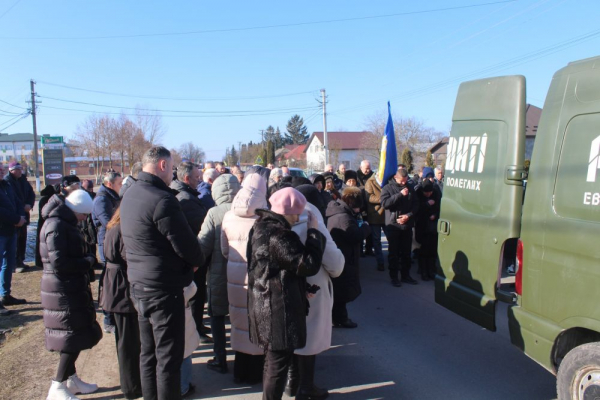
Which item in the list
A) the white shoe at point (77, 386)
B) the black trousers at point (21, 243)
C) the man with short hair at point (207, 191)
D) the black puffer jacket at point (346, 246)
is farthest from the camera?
the black trousers at point (21, 243)

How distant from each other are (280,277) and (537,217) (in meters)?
1.94

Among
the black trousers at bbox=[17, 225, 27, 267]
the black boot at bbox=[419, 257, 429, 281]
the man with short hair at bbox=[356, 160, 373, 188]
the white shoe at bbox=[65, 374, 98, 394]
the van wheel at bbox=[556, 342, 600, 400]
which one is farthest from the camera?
the man with short hair at bbox=[356, 160, 373, 188]

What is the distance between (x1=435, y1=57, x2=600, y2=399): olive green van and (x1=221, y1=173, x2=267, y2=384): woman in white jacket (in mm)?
1991

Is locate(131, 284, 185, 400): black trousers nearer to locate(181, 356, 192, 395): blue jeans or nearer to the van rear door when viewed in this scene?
locate(181, 356, 192, 395): blue jeans

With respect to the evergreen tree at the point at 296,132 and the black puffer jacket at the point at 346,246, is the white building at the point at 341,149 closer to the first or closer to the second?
the evergreen tree at the point at 296,132

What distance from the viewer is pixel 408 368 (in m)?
4.30

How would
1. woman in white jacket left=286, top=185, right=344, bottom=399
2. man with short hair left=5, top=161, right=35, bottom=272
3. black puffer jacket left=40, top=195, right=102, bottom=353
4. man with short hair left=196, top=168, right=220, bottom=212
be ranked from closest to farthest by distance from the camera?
woman in white jacket left=286, top=185, right=344, bottom=399
black puffer jacket left=40, top=195, right=102, bottom=353
man with short hair left=196, top=168, right=220, bottom=212
man with short hair left=5, top=161, right=35, bottom=272

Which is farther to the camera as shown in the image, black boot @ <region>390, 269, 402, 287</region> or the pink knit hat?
black boot @ <region>390, 269, 402, 287</region>

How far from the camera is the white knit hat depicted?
3719mm

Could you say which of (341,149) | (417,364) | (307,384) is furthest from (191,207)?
(341,149)

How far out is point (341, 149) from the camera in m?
64.4

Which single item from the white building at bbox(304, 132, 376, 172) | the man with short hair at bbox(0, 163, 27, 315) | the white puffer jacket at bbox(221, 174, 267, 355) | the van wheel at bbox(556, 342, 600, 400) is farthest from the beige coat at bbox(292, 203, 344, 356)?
the white building at bbox(304, 132, 376, 172)

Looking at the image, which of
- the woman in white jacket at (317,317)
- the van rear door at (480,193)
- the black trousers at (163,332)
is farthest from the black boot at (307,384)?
the van rear door at (480,193)

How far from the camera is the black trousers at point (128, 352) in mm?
3754
